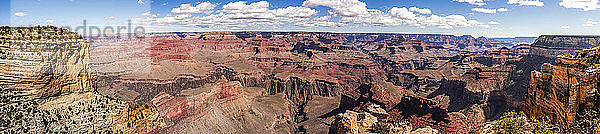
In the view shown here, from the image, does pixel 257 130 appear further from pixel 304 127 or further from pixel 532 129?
pixel 532 129

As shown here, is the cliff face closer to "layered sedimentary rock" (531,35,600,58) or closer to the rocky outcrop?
the rocky outcrop

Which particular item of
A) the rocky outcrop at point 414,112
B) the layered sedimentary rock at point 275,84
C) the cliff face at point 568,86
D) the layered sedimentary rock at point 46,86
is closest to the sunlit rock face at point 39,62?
the layered sedimentary rock at point 46,86

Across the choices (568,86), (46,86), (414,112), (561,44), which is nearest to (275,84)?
(414,112)

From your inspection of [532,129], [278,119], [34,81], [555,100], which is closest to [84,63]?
[34,81]

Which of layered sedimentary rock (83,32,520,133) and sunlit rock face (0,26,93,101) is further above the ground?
sunlit rock face (0,26,93,101)

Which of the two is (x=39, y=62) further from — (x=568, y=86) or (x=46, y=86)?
(x=568, y=86)

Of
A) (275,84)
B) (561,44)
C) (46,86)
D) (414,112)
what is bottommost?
(275,84)

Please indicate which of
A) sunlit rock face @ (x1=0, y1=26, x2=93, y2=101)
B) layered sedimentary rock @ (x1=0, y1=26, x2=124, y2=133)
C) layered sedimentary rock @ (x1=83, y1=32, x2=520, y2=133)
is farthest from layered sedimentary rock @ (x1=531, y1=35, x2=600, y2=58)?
sunlit rock face @ (x1=0, y1=26, x2=93, y2=101)
